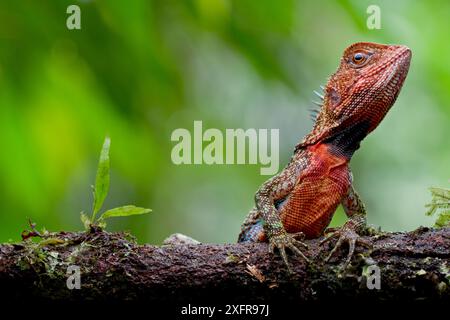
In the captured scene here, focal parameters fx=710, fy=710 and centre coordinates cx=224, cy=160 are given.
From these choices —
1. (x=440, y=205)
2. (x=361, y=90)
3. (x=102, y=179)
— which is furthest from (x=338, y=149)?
(x=102, y=179)

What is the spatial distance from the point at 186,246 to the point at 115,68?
2050 millimetres

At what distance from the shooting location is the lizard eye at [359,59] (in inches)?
262

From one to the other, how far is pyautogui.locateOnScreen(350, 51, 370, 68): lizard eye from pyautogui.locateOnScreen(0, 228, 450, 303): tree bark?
89.8 inches

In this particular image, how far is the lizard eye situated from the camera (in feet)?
21.9

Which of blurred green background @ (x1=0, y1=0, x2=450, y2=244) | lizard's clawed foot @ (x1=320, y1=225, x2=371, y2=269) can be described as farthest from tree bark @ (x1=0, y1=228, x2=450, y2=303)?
blurred green background @ (x1=0, y1=0, x2=450, y2=244)

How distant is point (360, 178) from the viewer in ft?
40.9

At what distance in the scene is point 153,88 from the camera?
6.74 m

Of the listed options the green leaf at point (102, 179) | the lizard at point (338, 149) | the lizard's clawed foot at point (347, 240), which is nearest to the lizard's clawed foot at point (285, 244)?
the lizard's clawed foot at point (347, 240)

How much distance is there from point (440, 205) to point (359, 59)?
1804mm

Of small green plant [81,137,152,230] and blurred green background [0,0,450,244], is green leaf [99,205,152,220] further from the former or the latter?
blurred green background [0,0,450,244]

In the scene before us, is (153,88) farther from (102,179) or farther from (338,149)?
(102,179)

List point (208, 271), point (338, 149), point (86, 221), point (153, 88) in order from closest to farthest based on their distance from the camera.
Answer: point (208, 271) < point (86, 221) < point (338, 149) < point (153, 88)

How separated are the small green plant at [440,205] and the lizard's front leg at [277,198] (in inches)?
41.8

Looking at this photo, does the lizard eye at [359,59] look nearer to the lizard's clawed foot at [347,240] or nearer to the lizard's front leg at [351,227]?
the lizard's front leg at [351,227]
